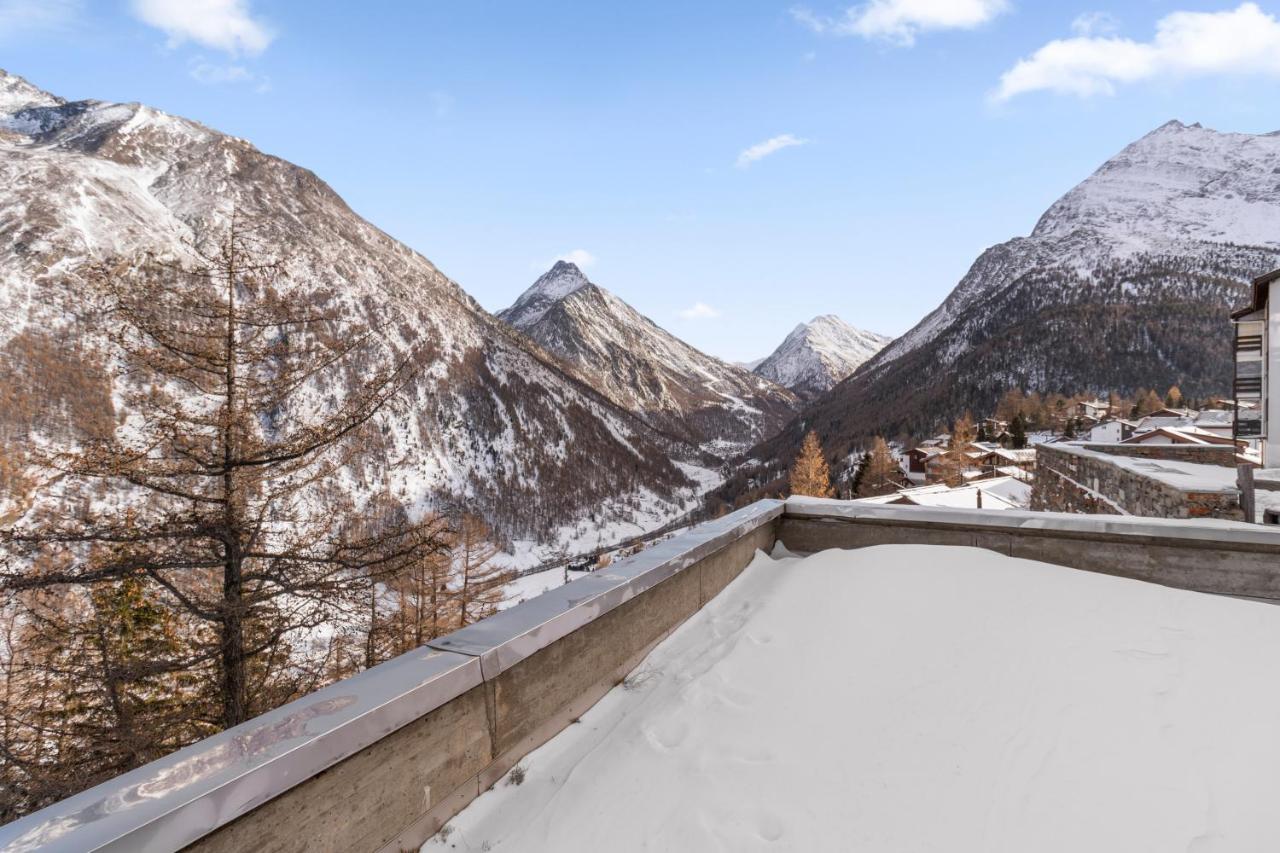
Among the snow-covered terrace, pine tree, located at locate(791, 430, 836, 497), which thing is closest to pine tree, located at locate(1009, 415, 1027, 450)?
pine tree, located at locate(791, 430, 836, 497)

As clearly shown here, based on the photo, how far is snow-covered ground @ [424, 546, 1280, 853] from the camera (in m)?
2.46

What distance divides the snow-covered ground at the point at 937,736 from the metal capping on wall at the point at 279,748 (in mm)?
677

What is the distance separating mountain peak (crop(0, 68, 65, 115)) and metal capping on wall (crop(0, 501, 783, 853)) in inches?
10005

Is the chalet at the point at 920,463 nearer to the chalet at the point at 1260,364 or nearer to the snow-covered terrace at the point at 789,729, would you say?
the chalet at the point at 1260,364

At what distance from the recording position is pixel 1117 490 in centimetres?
991

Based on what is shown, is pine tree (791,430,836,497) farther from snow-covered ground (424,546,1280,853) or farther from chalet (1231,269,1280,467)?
snow-covered ground (424,546,1280,853)

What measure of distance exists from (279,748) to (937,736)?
316 cm

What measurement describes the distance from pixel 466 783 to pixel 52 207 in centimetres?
13857

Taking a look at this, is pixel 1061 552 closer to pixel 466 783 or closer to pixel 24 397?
pixel 466 783

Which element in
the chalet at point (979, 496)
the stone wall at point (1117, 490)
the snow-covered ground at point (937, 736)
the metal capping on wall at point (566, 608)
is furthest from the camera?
the chalet at point (979, 496)

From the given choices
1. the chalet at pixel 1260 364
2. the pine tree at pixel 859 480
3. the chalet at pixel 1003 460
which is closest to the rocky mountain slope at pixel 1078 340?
the pine tree at pixel 859 480

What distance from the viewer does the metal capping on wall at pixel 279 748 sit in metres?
1.54

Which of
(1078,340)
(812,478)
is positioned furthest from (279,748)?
(1078,340)

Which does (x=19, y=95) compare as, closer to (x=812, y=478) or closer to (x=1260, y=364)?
(x=812, y=478)
